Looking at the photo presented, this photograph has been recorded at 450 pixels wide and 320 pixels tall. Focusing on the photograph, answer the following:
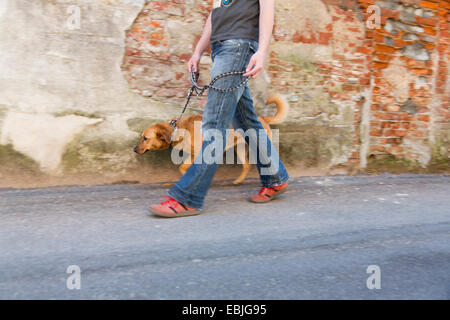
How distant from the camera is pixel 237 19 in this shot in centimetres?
278

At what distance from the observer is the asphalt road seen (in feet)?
6.12

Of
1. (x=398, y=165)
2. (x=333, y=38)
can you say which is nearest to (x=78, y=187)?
(x=333, y=38)

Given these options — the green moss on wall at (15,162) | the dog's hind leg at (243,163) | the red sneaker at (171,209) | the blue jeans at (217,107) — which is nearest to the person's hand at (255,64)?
the blue jeans at (217,107)

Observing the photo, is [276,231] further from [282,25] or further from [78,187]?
[282,25]

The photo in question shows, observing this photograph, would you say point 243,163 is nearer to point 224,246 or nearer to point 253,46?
point 253,46

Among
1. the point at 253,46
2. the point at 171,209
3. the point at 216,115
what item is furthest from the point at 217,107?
the point at 171,209

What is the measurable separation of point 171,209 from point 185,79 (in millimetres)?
1626

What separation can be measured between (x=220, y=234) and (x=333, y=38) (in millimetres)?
2901

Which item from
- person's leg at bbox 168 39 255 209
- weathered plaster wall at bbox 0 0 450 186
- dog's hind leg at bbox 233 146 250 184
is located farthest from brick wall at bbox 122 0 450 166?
person's leg at bbox 168 39 255 209

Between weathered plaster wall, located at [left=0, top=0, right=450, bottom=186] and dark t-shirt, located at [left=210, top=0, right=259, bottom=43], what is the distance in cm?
117

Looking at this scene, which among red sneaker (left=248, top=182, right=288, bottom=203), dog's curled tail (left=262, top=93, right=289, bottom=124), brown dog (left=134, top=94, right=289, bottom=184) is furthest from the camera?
dog's curled tail (left=262, top=93, right=289, bottom=124)

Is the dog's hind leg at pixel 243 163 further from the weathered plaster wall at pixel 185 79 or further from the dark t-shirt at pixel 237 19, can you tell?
the dark t-shirt at pixel 237 19

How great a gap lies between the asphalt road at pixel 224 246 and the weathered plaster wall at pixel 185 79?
1.85 feet

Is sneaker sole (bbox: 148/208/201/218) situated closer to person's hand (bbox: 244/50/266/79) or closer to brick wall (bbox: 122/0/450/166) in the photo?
person's hand (bbox: 244/50/266/79)
